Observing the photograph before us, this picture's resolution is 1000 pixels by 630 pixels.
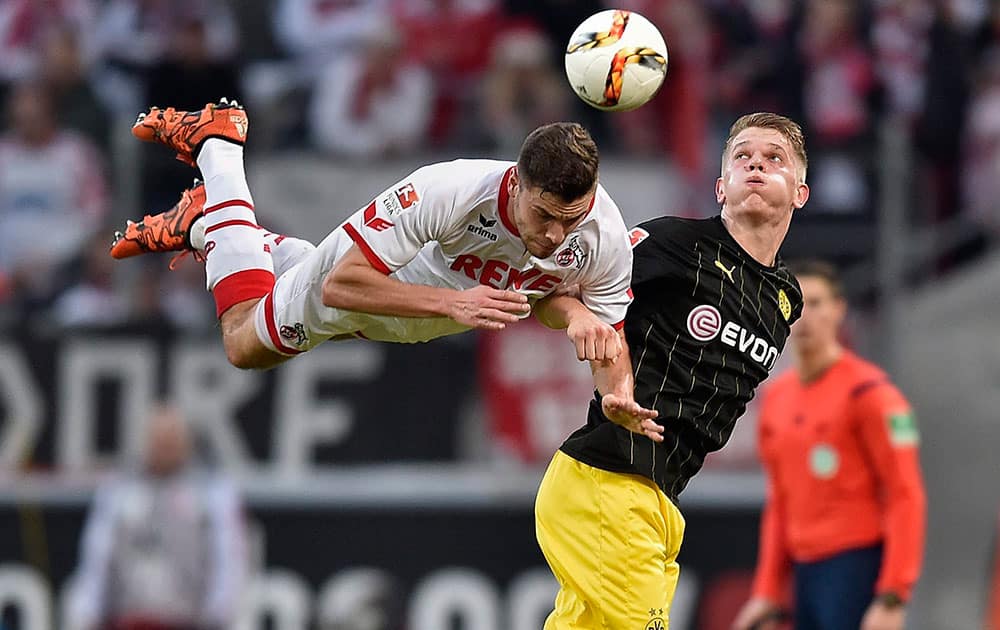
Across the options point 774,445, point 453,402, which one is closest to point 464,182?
point 774,445

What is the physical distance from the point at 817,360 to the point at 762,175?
7.66 ft

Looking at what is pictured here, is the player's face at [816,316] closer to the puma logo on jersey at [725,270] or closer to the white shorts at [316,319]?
the puma logo on jersey at [725,270]

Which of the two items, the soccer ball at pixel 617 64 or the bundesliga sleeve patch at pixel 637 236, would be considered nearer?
the soccer ball at pixel 617 64

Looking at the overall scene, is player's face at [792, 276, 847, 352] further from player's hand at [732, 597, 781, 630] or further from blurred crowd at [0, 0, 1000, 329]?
blurred crowd at [0, 0, 1000, 329]

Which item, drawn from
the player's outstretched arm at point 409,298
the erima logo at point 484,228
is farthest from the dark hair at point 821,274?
the player's outstretched arm at point 409,298

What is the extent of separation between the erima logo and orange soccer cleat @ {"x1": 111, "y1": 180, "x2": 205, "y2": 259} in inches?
55.9

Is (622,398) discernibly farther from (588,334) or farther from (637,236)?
(637,236)

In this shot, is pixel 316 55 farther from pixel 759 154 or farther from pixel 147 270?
pixel 759 154

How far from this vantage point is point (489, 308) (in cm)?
519

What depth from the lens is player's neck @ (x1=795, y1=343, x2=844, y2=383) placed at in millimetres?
7902

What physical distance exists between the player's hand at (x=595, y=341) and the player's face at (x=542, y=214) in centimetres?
33

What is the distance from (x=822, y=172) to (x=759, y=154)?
471 centimetres

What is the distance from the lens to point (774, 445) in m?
7.89

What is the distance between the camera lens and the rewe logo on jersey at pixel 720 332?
5.76 metres
